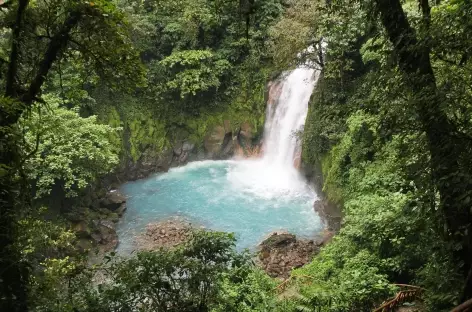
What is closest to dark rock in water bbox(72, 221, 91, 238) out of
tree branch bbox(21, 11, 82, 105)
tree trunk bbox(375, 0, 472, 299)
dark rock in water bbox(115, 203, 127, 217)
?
dark rock in water bbox(115, 203, 127, 217)

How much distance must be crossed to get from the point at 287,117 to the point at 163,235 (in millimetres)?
8040

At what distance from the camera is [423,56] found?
4.07 metres

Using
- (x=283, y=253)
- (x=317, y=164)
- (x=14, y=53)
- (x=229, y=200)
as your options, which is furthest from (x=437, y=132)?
(x=229, y=200)

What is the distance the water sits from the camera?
563 inches

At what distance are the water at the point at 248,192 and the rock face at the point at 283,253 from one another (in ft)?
2.97

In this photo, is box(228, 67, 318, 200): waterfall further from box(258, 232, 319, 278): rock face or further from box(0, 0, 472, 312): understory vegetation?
box(258, 232, 319, 278): rock face

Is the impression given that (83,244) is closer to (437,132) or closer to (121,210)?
(121,210)

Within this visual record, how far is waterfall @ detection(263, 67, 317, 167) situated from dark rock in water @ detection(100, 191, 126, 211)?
23.0ft

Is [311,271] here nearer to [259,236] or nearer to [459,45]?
[259,236]

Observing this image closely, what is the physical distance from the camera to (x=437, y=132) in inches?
148

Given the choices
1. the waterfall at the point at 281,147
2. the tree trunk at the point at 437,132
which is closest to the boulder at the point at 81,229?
the waterfall at the point at 281,147

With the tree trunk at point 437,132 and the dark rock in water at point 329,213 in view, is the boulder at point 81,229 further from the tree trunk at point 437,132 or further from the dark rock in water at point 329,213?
the tree trunk at point 437,132

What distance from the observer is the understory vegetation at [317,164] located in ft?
13.0

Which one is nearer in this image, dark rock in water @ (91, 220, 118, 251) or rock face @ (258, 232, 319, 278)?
rock face @ (258, 232, 319, 278)
